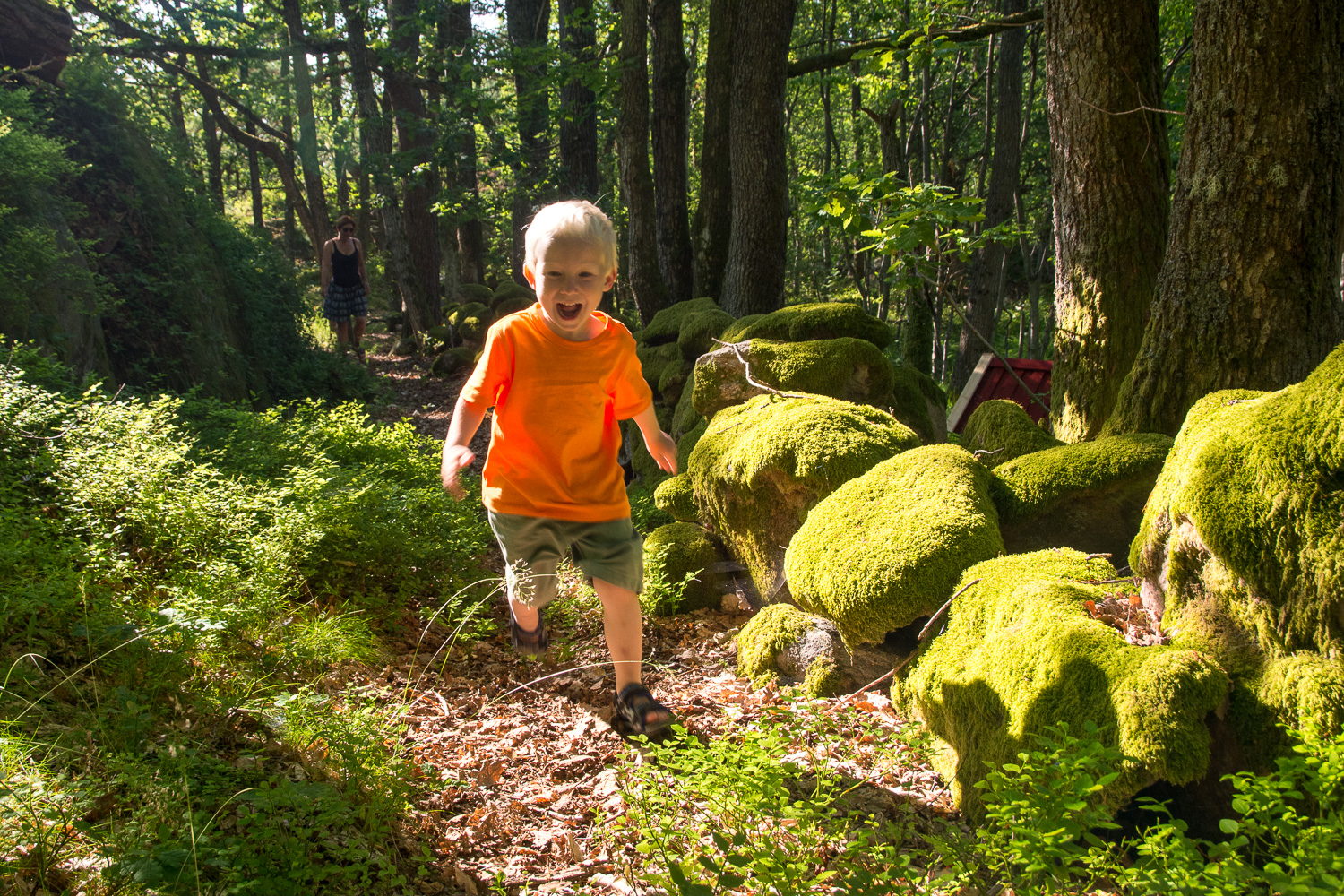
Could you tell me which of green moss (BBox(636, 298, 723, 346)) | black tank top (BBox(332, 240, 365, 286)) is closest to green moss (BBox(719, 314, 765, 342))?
green moss (BBox(636, 298, 723, 346))

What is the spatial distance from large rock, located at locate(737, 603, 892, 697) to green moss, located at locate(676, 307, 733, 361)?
11.7 ft

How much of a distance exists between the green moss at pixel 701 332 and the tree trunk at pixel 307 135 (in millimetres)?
12367

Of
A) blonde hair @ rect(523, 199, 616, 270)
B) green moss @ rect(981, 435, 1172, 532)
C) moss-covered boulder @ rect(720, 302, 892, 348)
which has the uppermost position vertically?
blonde hair @ rect(523, 199, 616, 270)

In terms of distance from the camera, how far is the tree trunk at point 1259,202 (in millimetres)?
3518

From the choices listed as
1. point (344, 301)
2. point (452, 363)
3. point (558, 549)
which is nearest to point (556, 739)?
point (558, 549)

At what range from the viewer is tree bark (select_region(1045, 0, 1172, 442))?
439 centimetres

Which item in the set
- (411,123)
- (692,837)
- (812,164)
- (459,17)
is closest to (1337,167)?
(692,837)

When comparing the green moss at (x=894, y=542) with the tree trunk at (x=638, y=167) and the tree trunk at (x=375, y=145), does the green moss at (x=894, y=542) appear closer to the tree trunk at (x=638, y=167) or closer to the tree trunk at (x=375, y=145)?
the tree trunk at (x=638, y=167)

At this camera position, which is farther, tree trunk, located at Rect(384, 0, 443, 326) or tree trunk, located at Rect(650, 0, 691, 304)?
tree trunk, located at Rect(384, 0, 443, 326)

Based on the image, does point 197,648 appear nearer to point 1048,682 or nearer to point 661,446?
point 661,446

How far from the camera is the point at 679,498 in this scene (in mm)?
5293

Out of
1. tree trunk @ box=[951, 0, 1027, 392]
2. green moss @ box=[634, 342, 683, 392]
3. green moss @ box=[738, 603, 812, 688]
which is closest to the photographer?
green moss @ box=[738, 603, 812, 688]

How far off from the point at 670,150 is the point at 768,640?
7.65 meters

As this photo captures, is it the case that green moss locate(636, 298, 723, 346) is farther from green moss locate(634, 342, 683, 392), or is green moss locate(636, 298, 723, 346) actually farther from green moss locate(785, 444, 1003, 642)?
green moss locate(785, 444, 1003, 642)
